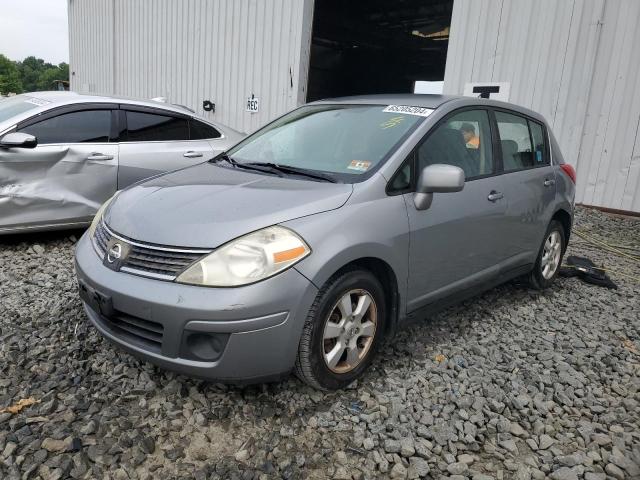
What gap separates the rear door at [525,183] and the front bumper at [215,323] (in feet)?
6.65

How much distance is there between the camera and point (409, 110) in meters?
3.31

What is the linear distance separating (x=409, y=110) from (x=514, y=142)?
114 cm

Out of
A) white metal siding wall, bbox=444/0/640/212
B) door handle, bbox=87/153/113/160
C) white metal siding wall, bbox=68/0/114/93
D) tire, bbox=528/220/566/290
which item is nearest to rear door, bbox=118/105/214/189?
door handle, bbox=87/153/113/160

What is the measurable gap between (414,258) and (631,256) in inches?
162

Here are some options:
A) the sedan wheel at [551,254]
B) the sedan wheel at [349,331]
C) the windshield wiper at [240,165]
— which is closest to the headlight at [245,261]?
the sedan wheel at [349,331]

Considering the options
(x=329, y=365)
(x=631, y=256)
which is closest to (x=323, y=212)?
(x=329, y=365)

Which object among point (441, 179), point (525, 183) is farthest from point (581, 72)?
point (441, 179)

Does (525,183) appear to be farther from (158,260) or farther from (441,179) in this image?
(158,260)

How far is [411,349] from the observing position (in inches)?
131

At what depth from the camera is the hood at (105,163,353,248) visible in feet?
7.97

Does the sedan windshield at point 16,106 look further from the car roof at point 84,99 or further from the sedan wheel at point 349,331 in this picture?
the sedan wheel at point 349,331

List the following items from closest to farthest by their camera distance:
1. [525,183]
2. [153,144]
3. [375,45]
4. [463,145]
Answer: [463,145] → [525,183] → [153,144] → [375,45]

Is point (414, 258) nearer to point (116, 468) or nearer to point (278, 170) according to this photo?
point (278, 170)

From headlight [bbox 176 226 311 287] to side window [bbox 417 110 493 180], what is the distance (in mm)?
1100
